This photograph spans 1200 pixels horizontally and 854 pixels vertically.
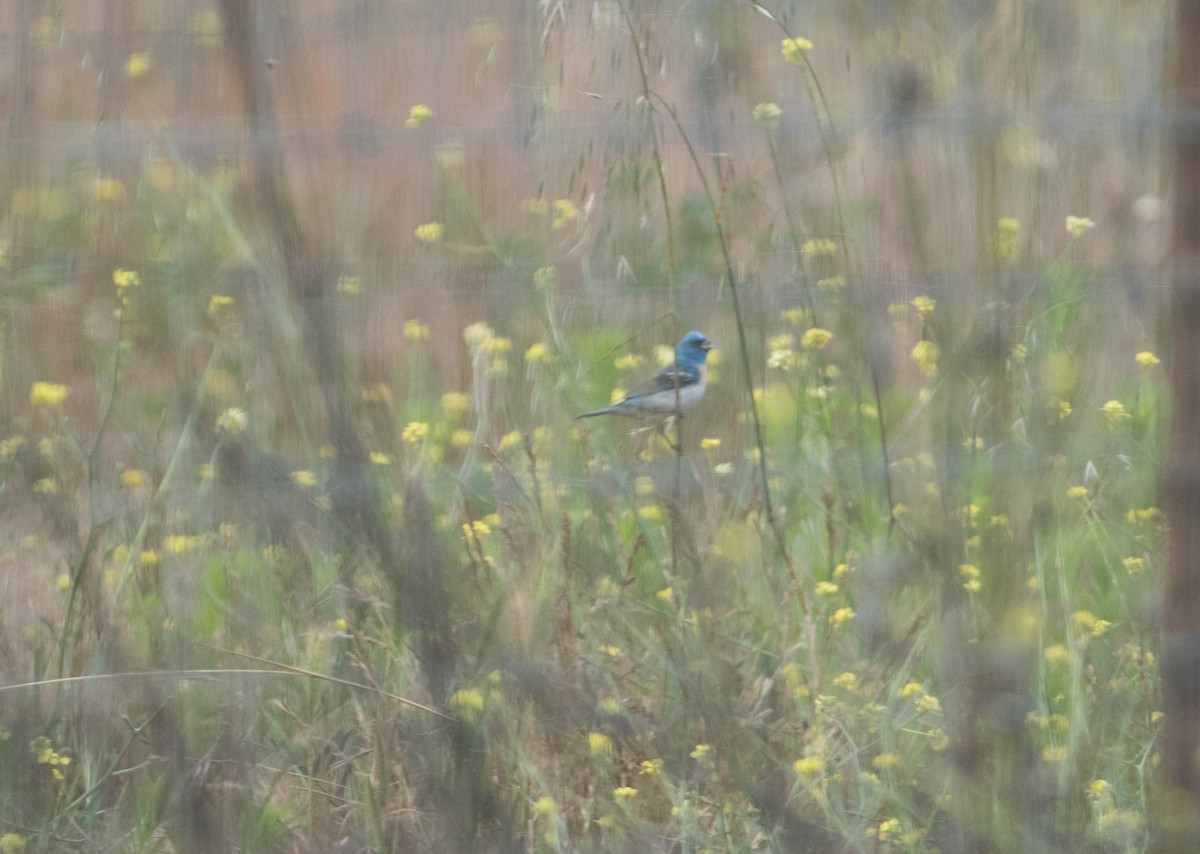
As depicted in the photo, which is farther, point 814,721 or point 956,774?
point 814,721

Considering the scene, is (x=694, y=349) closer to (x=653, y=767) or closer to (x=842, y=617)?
(x=842, y=617)

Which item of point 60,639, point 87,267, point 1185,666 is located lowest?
point 1185,666

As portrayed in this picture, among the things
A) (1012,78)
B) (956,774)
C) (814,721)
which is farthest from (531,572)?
(1012,78)

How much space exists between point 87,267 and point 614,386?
2.40 ft

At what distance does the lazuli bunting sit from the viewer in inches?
69.3

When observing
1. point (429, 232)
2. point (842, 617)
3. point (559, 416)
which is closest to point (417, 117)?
point (429, 232)

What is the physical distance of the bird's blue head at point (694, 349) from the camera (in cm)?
176

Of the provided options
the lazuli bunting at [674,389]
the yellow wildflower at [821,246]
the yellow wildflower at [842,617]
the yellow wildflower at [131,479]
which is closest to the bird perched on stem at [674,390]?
the lazuli bunting at [674,389]

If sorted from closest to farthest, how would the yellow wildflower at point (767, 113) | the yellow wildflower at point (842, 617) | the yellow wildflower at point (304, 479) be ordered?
the yellow wildflower at point (304, 479), the yellow wildflower at point (767, 113), the yellow wildflower at point (842, 617)

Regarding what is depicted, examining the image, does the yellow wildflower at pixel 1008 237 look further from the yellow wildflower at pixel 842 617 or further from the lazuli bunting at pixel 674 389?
the yellow wildflower at pixel 842 617

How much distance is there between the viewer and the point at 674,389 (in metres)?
1.73

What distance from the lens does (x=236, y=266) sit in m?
1.53

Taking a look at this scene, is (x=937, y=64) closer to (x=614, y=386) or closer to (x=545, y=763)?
(x=614, y=386)

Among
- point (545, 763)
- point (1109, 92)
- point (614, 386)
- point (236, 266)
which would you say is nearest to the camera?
point (236, 266)
